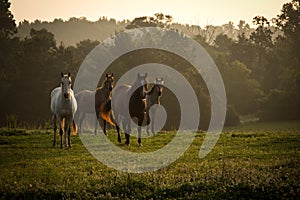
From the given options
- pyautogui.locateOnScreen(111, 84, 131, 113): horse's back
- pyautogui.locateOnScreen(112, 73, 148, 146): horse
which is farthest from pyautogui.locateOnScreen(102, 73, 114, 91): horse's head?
pyautogui.locateOnScreen(112, 73, 148, 146): horse

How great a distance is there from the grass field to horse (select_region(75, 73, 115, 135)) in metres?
4.29

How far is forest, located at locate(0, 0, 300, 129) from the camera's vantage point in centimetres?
5562

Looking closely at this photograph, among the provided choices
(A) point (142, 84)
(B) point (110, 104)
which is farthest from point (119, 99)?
(A) point (142, 84)

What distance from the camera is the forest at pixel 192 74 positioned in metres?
55.6

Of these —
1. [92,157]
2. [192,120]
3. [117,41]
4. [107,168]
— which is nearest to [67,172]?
[107,168]

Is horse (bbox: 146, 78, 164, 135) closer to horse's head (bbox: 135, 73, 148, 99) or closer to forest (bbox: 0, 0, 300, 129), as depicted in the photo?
horse's head (bbox: 135, 73, 148, 99)

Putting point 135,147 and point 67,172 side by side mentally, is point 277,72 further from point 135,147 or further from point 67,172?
point 67,172

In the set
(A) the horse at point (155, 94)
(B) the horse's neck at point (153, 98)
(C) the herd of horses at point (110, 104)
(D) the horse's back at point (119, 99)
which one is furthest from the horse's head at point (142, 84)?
(B) the horse's neck at point (153, 98)

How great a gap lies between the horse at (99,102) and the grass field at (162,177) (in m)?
4.29

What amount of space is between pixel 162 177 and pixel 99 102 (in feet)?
35.6

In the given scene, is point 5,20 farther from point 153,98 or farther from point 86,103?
point 86,103

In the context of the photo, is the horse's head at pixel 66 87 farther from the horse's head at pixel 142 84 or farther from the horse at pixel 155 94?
the horse at pixel 155 94

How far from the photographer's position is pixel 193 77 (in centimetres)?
5969

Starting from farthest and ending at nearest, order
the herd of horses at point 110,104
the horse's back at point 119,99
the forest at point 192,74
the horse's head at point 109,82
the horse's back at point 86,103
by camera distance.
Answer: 1. the forest at point 192,74
2. the horse's back at point 86,103
3. the horse's head at point 109,82
4. the horse's back at point 119,99
5. the herd of horses at point 110,104
